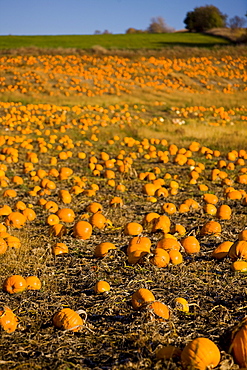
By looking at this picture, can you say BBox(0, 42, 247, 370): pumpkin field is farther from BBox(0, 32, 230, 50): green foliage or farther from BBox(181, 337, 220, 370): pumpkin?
BBox(0, 32, 230, 50): green foliage

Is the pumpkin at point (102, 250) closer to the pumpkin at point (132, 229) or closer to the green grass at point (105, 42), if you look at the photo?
the pumpkin at point (132, 229)

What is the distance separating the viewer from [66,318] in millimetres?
3654

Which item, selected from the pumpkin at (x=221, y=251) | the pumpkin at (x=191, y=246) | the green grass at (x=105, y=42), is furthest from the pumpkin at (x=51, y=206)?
the green grass at (x=105, y=42)

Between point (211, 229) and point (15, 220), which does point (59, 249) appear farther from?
point (211, 229)

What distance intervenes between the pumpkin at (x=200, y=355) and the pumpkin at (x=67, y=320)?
3.51ft

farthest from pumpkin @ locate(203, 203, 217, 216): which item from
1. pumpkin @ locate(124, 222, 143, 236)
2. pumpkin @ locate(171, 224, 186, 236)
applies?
pumpkin @ locate(124, 222, 143, 236)

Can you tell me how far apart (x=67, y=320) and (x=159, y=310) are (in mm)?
854

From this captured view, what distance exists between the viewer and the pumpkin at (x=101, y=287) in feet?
14.3

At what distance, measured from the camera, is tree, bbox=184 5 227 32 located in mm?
76750

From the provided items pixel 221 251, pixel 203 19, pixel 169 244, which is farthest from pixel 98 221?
pixel 203 19

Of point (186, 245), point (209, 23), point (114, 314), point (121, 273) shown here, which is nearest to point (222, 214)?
point (186, 245)

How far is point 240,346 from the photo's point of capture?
2.98 metres

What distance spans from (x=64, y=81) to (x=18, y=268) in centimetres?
2082

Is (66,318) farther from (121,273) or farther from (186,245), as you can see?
(186,245)
